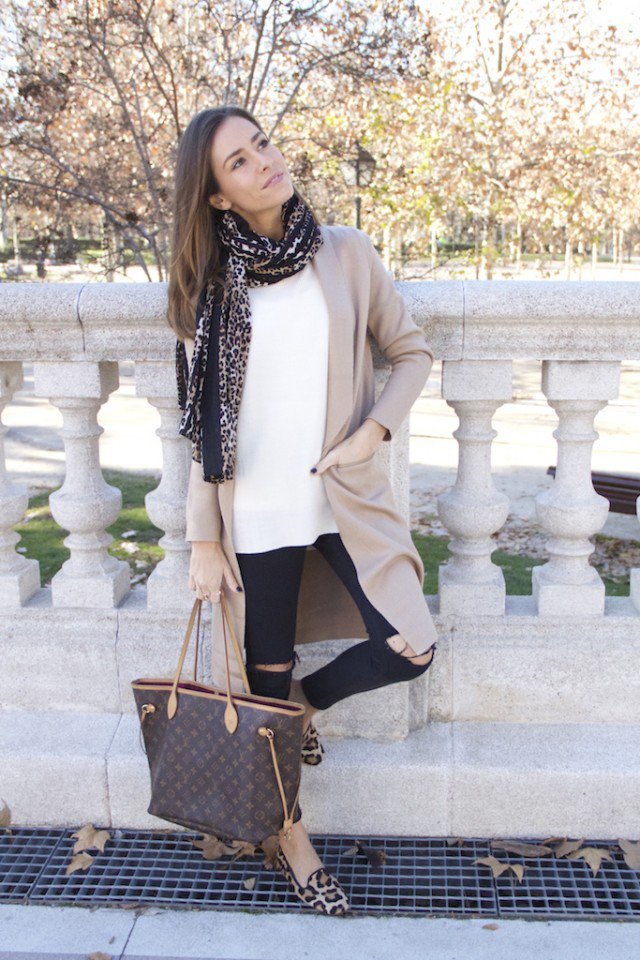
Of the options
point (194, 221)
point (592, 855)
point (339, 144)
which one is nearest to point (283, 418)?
point (194, 221)

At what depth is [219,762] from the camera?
254 cm

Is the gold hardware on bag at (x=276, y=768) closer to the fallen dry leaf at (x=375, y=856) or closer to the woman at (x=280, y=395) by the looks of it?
the woman at (x=280, y=395)

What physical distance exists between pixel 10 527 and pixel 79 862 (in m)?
1.12

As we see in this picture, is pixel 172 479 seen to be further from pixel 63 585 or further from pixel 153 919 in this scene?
pixel 153 919

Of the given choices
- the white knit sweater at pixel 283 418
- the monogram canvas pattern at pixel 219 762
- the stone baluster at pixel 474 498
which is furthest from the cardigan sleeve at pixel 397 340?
the monogram canvas pattern at pixel 219 762

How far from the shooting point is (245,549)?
2535mm

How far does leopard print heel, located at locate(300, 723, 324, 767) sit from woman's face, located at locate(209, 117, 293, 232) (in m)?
1.60

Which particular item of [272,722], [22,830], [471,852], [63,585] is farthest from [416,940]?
[63,585]

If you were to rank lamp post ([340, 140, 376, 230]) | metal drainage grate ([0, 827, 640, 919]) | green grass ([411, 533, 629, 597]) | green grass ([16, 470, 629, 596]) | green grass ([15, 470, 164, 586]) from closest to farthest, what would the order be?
metal drainage grate ([0, 827, 640, 919])
green grass ([411, 533, 629, 597])
green grass ([16, 470, 629, 596])
green grass ([15, 470, 164, 586])
lamp post ([340, 140, 376, 230])

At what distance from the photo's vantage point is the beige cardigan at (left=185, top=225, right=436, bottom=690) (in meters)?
2.46

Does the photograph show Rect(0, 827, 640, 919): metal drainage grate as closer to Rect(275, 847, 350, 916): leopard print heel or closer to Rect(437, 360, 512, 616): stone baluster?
Rect(275, 847, 350, 916): leopard print heel

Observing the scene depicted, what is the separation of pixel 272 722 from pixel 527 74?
35.6 ft

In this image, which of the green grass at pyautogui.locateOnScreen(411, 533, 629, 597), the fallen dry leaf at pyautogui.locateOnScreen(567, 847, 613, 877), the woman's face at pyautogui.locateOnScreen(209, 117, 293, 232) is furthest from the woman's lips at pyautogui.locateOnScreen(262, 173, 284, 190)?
the green grass at pyautogui.locateOnScreen(411, 533, 629, 597)

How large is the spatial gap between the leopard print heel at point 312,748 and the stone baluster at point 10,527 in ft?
3.59
